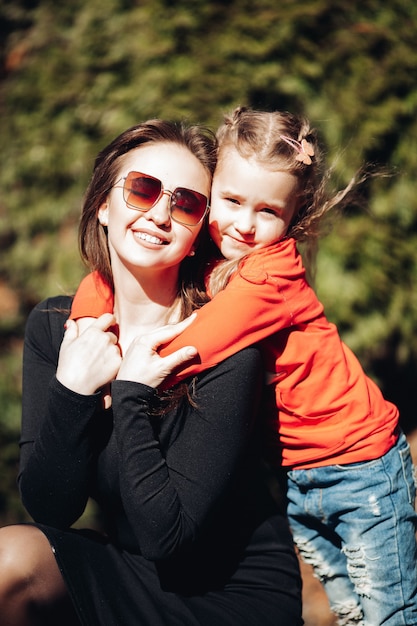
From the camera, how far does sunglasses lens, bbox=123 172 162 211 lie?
6.97ft

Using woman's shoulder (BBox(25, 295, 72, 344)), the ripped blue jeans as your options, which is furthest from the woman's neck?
the ripped blue jeans

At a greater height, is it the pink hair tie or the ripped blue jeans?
the pink hair tie

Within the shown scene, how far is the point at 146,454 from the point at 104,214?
882 millimetres

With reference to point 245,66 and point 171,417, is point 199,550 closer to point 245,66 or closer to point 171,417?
point 171,417

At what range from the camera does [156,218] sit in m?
2.13

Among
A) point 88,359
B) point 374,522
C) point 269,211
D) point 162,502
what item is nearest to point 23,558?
point 162,502

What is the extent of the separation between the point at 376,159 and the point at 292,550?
7.13ft

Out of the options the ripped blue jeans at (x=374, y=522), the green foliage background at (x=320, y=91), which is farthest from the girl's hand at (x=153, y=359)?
the green foliage background at (x=320, y=91)

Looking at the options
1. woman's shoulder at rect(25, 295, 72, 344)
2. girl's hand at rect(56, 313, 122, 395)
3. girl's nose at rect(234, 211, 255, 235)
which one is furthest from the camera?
woman's shoulder at rect(25, 295, 72, 344)

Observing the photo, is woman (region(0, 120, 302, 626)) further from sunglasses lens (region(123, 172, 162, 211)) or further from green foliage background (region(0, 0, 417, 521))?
green foliage background (region(0, 0, 417, 521))

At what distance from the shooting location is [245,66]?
3602 millimetres

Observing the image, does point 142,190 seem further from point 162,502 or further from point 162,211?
point 162,502

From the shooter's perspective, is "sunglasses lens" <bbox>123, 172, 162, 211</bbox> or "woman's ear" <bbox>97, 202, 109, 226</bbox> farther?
"woman's ear" <bbox>97, 202, 109, 226</bbox>

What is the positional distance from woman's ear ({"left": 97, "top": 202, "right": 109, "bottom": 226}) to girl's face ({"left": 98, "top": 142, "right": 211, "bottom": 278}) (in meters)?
0.08
